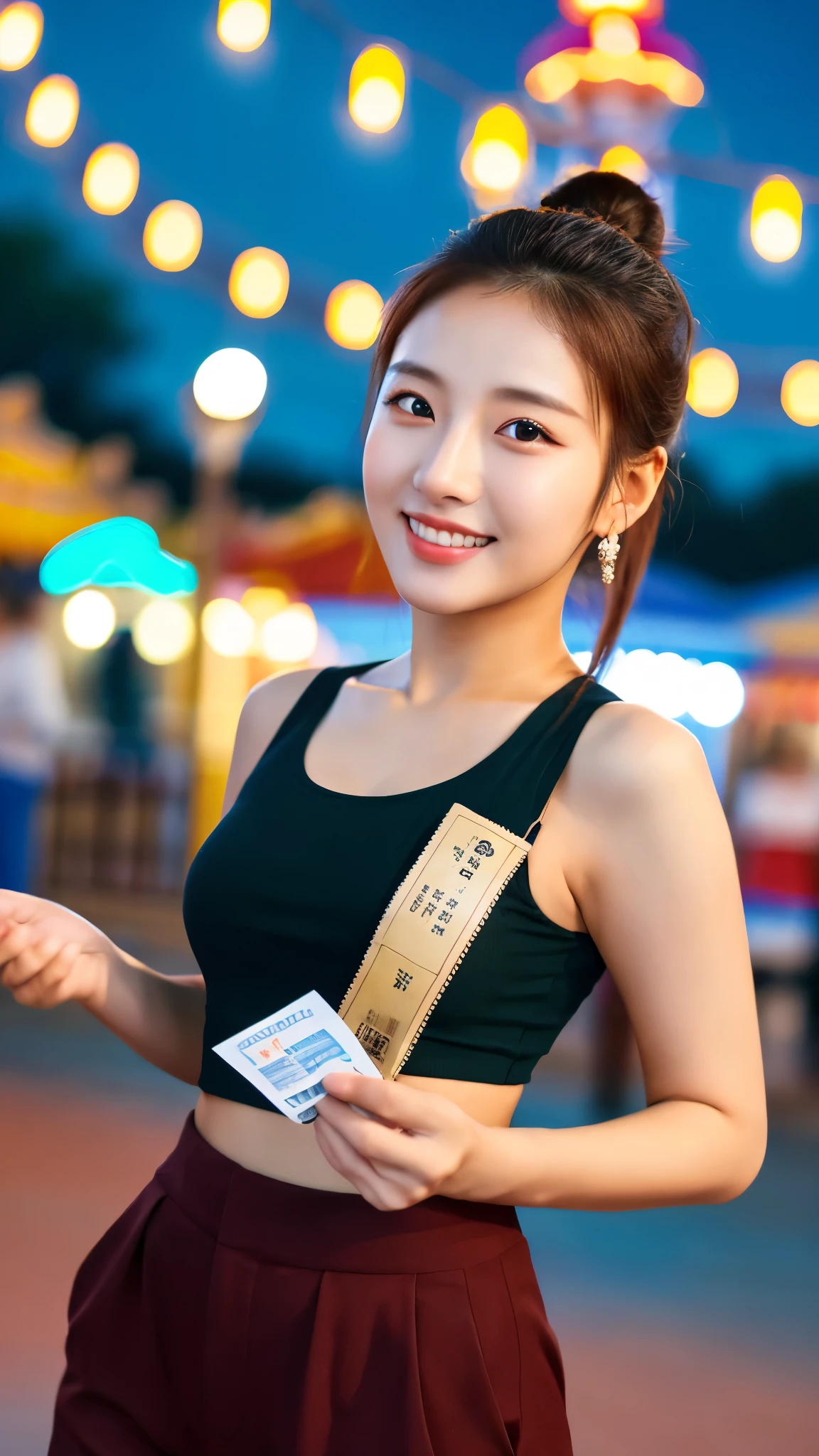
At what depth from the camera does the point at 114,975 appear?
1.14 metres

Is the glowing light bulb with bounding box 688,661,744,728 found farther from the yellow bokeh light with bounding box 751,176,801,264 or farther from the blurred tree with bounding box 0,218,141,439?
the blurred tree with bounding box 0,218,141,439

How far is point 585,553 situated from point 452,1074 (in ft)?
1.59

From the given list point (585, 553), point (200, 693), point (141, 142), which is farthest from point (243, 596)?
point (141, 142)

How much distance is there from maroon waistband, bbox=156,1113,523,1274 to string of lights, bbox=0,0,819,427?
3566mm

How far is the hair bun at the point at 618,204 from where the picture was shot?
1175 mm

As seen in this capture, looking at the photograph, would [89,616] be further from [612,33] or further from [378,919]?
[378,919]

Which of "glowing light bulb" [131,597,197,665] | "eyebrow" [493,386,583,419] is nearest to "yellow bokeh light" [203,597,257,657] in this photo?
"glowing light bulb" [131,597,197,665]

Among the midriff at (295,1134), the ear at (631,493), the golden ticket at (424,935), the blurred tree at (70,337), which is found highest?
the blurred tree at (70,337)

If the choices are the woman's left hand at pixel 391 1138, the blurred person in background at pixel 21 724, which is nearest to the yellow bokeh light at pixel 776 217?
the blurred person in background at pixel 21 724

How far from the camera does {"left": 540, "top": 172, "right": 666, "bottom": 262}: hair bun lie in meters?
1.17

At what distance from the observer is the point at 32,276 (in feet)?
44.3

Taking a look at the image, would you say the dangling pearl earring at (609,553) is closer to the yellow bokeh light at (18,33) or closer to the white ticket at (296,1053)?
the white ticket at (296,1053)

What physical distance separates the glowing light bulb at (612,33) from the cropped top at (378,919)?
428 cm

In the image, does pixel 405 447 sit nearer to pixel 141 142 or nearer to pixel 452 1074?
pixel 452 1074
